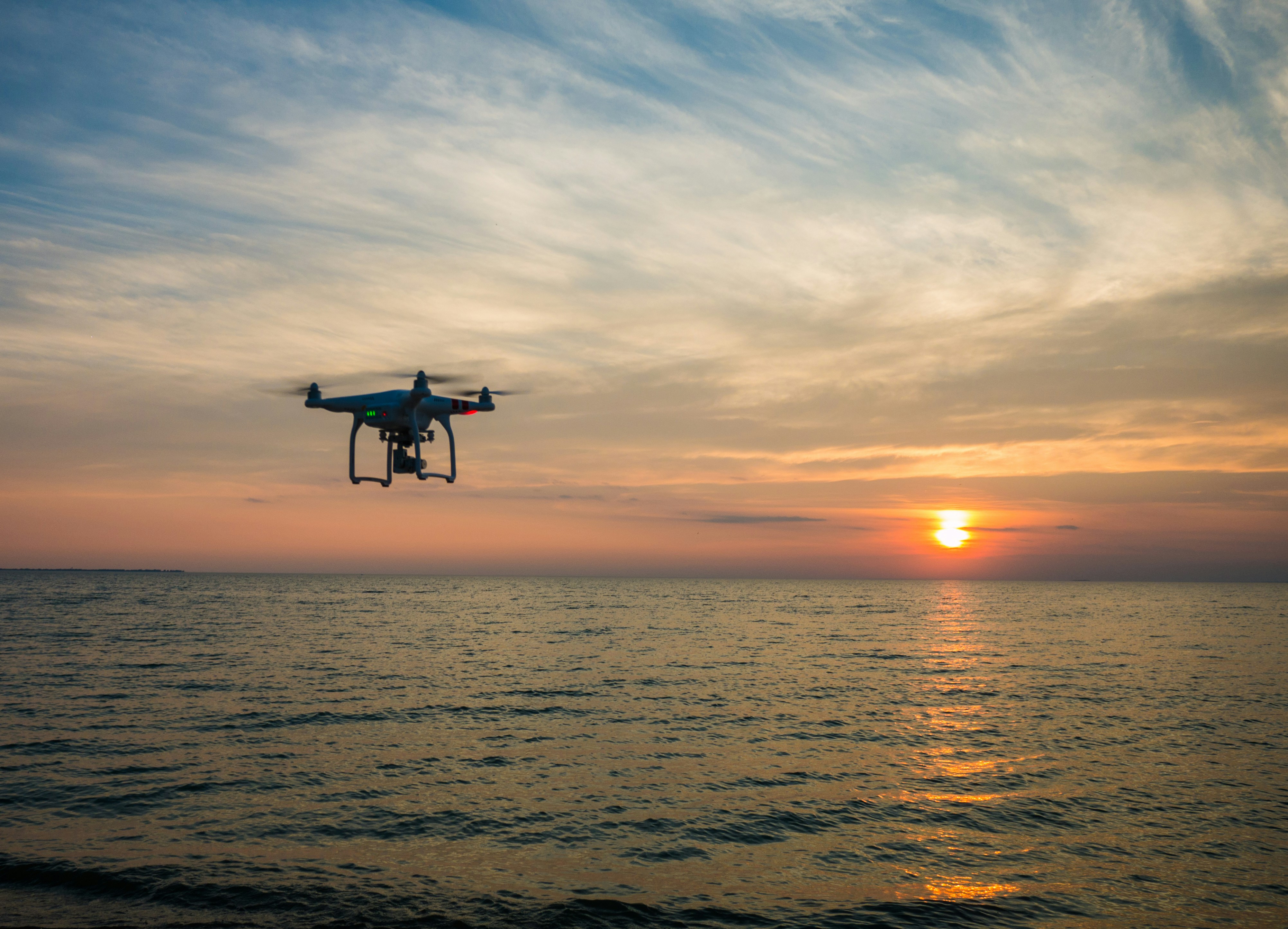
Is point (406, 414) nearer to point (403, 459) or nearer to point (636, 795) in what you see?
point (403, 459)

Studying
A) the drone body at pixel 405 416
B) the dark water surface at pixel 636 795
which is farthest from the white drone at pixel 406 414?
the dark water surface at pixel 636 795

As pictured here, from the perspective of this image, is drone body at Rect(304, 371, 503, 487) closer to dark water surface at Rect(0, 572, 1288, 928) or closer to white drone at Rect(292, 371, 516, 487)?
white drone at Rect(292, 371, 516, 487)

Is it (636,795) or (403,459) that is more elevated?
(403,459)

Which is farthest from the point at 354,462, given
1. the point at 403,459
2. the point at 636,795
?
the point at 636,795

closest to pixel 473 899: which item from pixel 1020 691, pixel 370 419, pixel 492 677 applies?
pixel 370 419

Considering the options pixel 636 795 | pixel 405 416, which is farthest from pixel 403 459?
pixel 636 795
